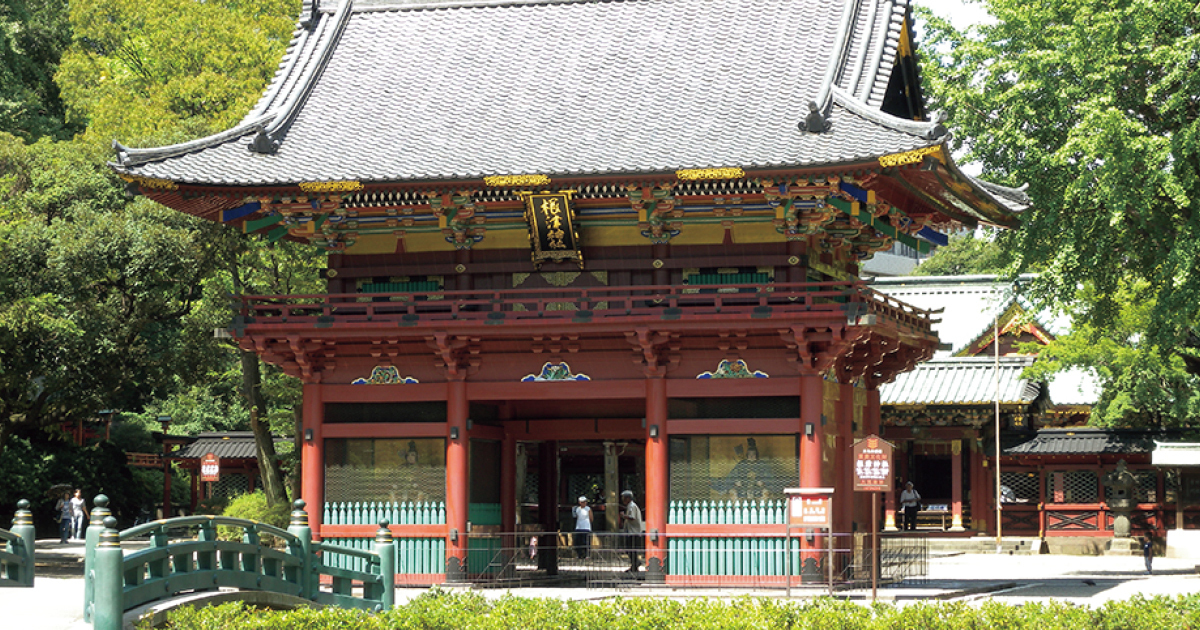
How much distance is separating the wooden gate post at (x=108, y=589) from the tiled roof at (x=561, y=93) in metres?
12.5

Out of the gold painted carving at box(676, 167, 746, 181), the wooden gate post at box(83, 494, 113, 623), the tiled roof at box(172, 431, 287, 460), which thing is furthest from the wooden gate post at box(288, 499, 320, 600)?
the tiled roof at box(172, 431, 287, 460)

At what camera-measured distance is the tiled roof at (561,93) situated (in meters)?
28.2

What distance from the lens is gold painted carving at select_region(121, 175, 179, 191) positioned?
2839 cm

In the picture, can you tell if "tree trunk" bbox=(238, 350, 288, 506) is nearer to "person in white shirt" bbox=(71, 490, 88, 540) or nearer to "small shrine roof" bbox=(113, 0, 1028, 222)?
"person in white shirt" bbox=(71, 490, 88, 540)

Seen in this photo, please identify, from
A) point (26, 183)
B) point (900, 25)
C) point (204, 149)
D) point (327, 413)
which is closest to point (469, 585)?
point (327, 413)

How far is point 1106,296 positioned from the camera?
36.9 metres

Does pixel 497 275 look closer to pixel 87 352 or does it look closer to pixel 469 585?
pixel 469 585

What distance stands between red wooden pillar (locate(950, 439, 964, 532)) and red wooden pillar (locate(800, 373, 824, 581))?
2254cm

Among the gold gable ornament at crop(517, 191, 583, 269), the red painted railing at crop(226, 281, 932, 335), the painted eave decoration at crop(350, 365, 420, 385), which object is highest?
the gold gable ornament at crop(517, 191, 583, 269)

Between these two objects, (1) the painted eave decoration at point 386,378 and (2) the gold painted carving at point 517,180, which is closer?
(2) the gold painted carving at point 517,180

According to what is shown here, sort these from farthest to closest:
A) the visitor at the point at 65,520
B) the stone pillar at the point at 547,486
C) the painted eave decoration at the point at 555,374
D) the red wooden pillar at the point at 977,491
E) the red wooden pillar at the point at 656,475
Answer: the red wooden pillar at the point at 977,491
the visitor at the point at 65,520
the stone pillar at the point at 547,486
the painted eave decoration at the point at 555,374
the red wooden pillar at the point at 656,475

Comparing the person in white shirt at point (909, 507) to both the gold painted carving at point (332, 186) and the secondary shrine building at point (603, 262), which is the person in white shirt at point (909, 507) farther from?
the gold painted carving at point (332, 186)

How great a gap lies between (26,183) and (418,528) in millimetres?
16023

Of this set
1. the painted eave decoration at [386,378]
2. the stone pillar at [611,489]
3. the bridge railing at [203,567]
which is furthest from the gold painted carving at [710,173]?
the stone pillar at [611,489]
